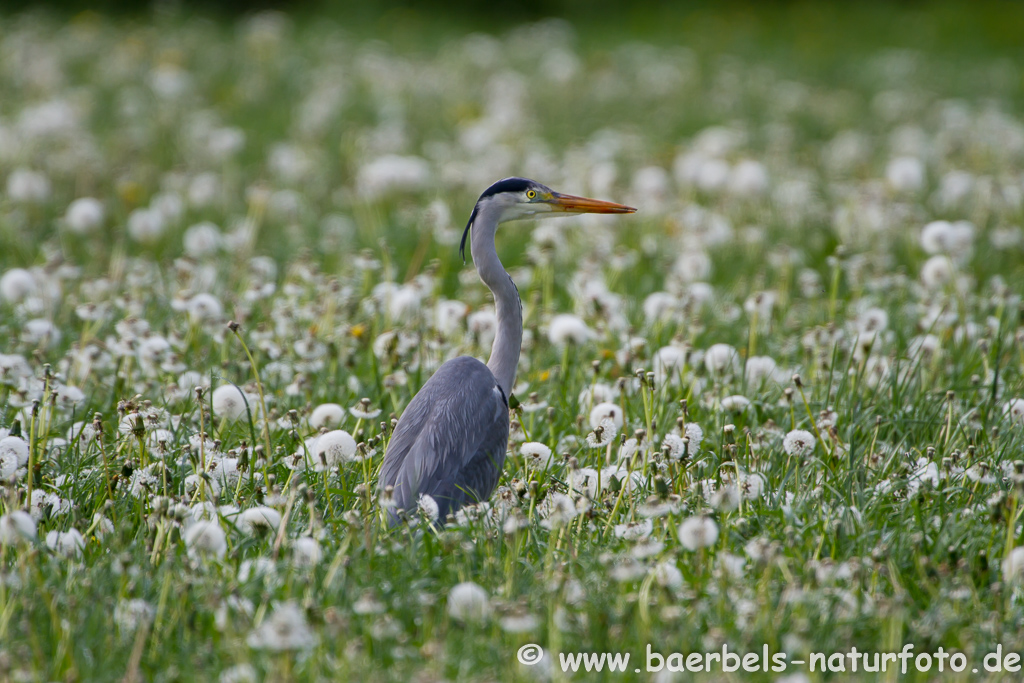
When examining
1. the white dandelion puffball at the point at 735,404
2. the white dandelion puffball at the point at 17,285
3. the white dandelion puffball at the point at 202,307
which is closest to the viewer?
the white dandelion puffball at the point at 735,404

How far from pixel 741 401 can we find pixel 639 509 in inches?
43.3

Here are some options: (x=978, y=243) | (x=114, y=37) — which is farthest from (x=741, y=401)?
(x=114, y=37)

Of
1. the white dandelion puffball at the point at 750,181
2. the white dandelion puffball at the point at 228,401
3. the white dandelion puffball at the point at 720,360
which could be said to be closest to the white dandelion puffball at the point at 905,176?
the white dandelion puffball at the point at 750,181

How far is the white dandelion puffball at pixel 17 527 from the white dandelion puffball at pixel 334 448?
93cm

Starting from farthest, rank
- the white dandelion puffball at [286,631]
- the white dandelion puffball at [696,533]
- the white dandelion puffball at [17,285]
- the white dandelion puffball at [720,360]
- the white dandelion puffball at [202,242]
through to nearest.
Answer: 1. the white dandelion puffball at [202,242]
2. the white dandelion puffball at [17,285]
3. the white dandelion puffball at [720,360]
4. the white dandelion puffball at [696,533]
5. the white dandelion puffball at [286,631]

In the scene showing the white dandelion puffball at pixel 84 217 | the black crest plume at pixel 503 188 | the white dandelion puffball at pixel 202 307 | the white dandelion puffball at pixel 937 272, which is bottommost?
the white dandelion puffball at pixel 202 307

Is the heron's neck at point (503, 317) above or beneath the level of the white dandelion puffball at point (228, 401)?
above

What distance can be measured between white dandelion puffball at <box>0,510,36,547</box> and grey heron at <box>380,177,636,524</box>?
3.48 ft

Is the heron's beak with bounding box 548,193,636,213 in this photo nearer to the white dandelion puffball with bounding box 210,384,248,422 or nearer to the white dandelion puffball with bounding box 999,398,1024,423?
A: the white dandelion puffball with bounding box 210,384,248,422

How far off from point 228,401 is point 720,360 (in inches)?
86.3

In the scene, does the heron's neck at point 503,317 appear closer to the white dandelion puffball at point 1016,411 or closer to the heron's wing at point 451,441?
the heron's wing at point 451,441

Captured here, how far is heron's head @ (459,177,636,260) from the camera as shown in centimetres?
410

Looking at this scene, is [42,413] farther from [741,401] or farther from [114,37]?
[114,37]

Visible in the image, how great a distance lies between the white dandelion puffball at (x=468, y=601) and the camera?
2762 millimetres
